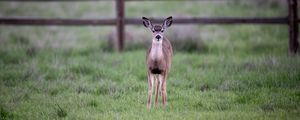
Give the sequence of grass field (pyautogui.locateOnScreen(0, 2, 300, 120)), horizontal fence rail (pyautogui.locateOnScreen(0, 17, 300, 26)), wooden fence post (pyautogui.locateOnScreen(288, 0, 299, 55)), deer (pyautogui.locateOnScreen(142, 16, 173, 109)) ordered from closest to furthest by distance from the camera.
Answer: grass field (pyautogui.locateOnScreen(0, 2, 300, 120)), deer (pyautogui.locateOnScreen(142, 16, 173, 109)), wooden fence post (pyautogui.locateOnScreen(288, 0, 299, 55)), horizontal fence rail (pyautogui.locateOnScreen(0, 17, 300, 26))

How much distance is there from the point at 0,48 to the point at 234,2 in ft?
39.7

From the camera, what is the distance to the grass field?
879 centimetres

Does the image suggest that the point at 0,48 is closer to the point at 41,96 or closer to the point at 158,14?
the point at 41,96

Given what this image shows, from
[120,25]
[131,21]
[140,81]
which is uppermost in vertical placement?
[131,21]

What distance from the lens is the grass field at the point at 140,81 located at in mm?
8789

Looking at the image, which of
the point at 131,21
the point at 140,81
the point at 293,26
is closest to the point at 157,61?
the point at 140,81

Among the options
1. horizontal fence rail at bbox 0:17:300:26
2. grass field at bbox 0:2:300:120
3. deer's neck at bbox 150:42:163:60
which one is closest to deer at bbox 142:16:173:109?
deer's neck at bbox 150:42:163:60

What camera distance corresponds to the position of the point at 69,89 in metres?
10.5

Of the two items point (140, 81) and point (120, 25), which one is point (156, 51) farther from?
point (120, 25)

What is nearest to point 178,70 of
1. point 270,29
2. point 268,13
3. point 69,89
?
point 69,89

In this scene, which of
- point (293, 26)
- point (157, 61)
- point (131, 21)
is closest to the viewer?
point (157, 61)

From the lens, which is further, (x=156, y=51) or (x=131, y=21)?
(x=131, y=21)

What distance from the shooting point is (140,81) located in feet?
36.6

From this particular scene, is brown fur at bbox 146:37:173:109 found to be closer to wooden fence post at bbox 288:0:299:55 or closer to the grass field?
the grass field
